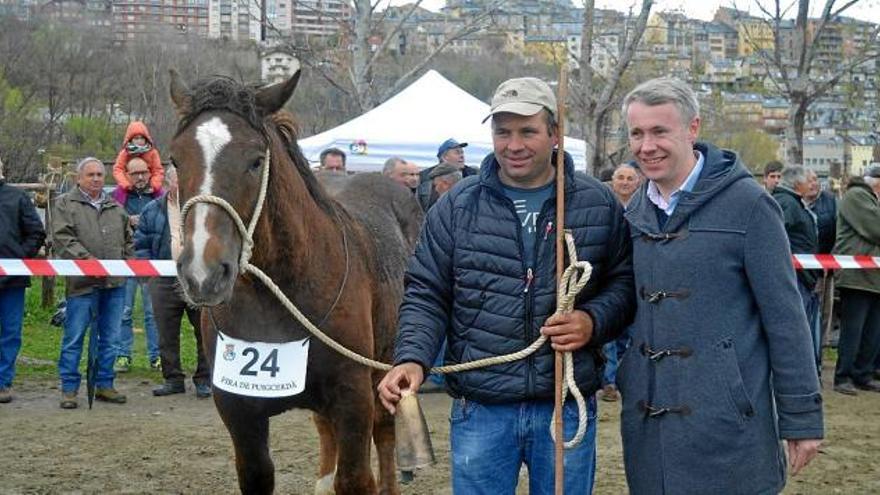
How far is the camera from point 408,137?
13.1 meters

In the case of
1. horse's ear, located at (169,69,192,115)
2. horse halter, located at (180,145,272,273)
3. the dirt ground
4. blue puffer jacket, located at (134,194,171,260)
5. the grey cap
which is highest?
horse's ear, located at (169,69,192,115)

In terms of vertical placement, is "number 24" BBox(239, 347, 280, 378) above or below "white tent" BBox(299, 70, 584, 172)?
below

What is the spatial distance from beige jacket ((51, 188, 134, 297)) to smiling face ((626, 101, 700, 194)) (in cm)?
620

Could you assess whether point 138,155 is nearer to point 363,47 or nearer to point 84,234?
point 84,234

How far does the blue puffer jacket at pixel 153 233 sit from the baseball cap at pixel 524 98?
18.9ft

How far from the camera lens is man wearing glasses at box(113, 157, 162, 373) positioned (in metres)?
9.25

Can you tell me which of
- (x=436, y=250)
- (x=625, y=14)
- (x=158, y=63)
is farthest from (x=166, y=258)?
(x=158, y=63)

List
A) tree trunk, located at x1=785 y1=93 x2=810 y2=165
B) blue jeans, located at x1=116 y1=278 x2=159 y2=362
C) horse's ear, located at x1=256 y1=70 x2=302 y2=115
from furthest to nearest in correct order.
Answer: tree trunk, located at x1=785 y1=93 x2=810 y2=165 < blue jeans, located at x1=116 y1=278 x2=159 y2=362 < horse's ear, located at x1=256 y1=70 x2=302 y2=115

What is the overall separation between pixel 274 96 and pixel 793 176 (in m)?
6.86

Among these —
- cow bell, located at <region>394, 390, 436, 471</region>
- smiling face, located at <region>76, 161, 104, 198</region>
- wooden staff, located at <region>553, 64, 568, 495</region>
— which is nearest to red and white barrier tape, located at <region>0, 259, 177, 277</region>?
smiling face, located at <region>76, 161, 104, 198</region>

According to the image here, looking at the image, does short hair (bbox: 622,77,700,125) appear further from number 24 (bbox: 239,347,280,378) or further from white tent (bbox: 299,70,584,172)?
white tent (bbox: 299,70,584,172)

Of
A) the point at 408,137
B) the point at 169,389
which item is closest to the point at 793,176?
the point at 408,137

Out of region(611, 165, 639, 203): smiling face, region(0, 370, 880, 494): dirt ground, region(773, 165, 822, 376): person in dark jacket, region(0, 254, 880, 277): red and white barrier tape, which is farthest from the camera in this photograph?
region(773, 165, 822, 376): person in dark jacket

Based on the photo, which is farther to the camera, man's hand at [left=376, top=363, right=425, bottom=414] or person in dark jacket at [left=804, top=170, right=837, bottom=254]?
person in dark jacket at [left=804, top=170, right=837, bottom=254]
